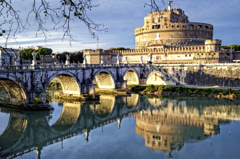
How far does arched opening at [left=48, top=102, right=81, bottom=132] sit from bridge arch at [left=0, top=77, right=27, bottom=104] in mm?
2791

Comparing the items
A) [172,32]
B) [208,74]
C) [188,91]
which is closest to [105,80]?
[188,91]

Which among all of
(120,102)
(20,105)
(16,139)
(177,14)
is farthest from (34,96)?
(177,14)

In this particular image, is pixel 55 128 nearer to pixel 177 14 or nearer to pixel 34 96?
→ pixel 34 96

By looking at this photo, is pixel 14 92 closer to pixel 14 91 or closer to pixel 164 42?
pixel 14 91

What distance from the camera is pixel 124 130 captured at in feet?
48.8

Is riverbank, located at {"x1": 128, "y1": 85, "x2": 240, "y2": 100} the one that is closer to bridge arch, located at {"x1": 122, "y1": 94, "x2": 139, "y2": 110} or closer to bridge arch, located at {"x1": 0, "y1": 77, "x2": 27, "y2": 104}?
bridge arch, located at {"x1": 122, "y1": 94, "x2": 139, "y2": 110}

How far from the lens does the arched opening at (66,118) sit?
1599 cm

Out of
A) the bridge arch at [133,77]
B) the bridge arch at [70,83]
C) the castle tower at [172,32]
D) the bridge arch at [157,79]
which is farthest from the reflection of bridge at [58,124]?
the castle tower at [172,32]

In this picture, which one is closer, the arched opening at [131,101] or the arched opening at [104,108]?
the arched opening at [104,108]

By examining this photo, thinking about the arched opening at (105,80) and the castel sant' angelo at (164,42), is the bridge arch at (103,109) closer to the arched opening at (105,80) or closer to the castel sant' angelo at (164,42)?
the arched opening at (105,80)

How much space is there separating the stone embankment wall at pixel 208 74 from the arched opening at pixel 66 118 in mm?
16303

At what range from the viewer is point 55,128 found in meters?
15.6

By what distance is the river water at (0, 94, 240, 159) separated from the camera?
1130cm

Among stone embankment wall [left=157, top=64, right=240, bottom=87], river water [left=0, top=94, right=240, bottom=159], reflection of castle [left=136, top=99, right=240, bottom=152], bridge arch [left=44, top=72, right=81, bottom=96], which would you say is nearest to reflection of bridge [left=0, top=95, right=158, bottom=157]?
river water [left=0, top=94, right=240, bottom=159]
